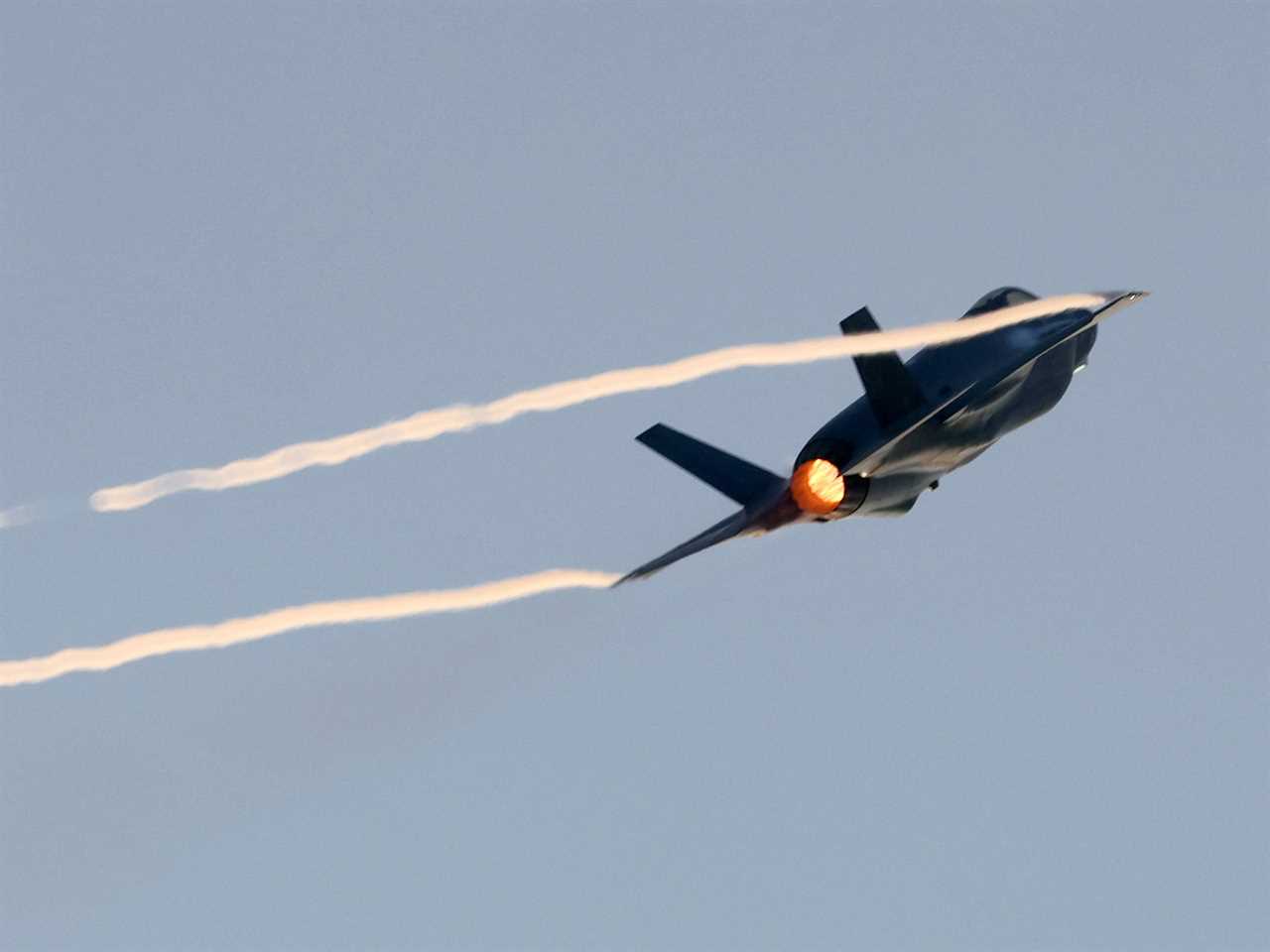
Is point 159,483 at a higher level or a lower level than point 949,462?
higher

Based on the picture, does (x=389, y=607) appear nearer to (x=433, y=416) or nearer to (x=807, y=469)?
(x=433, y=416)

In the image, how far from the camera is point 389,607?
46.6 metres

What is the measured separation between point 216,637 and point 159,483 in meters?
3.43

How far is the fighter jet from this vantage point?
47312 mm

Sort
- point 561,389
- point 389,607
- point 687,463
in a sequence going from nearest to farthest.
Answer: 1. point 561,389
2. point 389,607
3. point 687,463

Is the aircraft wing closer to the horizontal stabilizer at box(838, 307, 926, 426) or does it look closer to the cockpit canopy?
the horizontal stabilizer at box(838, 307, 926, 426)

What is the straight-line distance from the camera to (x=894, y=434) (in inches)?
1858

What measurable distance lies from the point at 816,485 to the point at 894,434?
1965 millimetres

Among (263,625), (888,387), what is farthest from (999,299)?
(263,625)

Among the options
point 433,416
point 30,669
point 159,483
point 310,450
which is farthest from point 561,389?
point 30,669

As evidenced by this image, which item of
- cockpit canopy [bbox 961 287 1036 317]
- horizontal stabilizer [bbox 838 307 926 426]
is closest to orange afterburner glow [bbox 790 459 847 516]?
horizontal stabilizer [bbox 838 307 926 426]

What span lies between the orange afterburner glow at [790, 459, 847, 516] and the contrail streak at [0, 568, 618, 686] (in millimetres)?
5819

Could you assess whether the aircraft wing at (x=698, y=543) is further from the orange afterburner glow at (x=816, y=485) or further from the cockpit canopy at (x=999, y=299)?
the cockpit canopy at (x=999, y=299)


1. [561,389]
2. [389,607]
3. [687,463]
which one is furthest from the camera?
[687,463]
